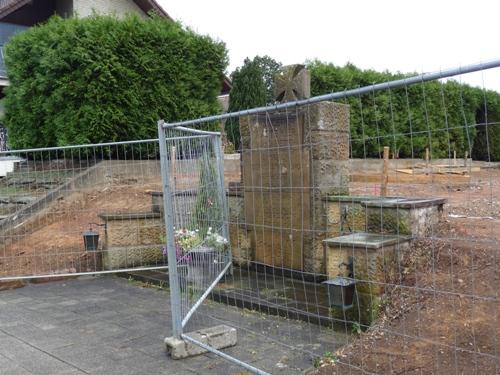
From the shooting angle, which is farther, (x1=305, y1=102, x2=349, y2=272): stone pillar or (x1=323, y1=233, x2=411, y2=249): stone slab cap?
(x1=305, y1=102, x2=349, y2=272): stone pillar

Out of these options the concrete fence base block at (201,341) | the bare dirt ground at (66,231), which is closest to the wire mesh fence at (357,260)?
the concrete fence base block at (201,341)

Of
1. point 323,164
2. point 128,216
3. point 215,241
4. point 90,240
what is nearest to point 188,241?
point 215,241

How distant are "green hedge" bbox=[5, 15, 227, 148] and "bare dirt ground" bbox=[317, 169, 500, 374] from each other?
782cm

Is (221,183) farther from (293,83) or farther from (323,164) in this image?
(293,83)

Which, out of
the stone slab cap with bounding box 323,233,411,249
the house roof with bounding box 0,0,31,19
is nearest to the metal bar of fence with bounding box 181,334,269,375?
the stone slab cap with bounding box 323,233,411,249

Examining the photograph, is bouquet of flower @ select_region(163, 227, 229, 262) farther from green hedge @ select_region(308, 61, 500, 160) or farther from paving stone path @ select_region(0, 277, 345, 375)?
green hedge @ select_region(308, 61, 500, 160)

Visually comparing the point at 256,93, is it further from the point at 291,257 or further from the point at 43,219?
the point at 291,257

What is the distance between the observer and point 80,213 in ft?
27.5

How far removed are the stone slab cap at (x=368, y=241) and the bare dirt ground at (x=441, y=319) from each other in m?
0.24

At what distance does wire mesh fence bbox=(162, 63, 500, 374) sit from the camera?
3.37m

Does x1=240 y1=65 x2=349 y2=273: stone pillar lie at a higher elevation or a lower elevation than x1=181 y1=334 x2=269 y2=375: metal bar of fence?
higher

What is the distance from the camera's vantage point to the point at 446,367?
3.21m

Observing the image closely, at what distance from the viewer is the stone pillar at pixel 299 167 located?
5449mm

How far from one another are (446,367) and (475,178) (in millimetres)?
1507
